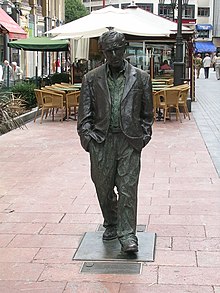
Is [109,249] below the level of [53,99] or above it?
below

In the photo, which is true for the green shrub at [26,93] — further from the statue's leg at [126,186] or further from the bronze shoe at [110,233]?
the statue's leg at [126,186]

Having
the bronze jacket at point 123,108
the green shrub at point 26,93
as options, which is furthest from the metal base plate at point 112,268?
the green shrub at point 26,93

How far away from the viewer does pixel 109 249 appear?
15.5ft

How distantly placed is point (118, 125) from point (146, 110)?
287 millimetres

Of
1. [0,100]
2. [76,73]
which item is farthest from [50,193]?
[76,73]

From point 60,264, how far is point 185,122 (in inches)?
372

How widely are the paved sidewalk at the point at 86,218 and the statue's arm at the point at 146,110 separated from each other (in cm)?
102

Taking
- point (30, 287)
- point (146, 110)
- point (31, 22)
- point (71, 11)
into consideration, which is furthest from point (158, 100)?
point (71, 11)

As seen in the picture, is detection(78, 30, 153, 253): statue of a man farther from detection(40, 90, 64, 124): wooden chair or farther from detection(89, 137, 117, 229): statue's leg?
detection(40, 90, 64, 124): wooden chair

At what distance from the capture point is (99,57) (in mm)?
19328

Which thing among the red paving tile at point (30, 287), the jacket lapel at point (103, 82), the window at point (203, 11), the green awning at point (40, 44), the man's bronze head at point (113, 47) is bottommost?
the red paving tile at point (30, 287)

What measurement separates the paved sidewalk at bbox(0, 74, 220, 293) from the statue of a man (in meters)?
0.49

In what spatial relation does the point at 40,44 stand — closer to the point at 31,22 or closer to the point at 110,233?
the point at 110,233

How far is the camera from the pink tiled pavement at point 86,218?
4129 millimetres
